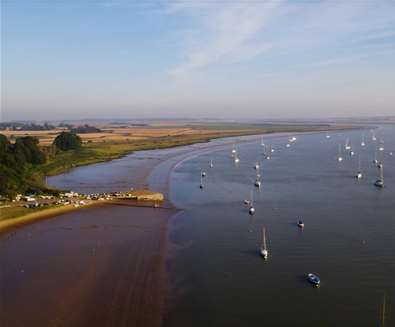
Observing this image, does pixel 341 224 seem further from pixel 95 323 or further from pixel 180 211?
pixel 95 323

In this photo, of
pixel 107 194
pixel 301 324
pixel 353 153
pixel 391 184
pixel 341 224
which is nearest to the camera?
pixel 301 324

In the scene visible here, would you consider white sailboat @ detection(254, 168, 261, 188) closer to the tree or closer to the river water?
the river water

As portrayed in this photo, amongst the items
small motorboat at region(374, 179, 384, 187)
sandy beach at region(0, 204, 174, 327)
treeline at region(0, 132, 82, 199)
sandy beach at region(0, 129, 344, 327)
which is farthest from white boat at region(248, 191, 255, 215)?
treeline at region(0, 132, 82, 199)

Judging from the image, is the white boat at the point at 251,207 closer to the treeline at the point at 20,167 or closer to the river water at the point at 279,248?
the river water at the point at 279,248

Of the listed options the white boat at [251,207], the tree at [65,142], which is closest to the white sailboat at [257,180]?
the white boat at [251,207]

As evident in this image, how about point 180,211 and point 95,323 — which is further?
point 180,211

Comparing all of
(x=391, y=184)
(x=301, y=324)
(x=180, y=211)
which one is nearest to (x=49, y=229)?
(x=180, y=211)

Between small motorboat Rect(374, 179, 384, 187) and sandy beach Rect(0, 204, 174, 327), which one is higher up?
small motorboat Rect(374, 179, 384, 187)
